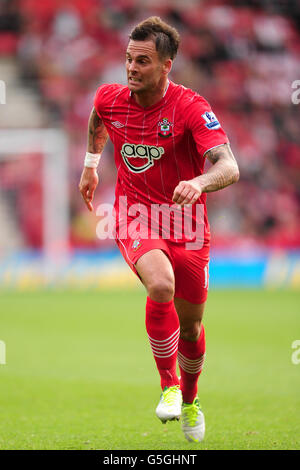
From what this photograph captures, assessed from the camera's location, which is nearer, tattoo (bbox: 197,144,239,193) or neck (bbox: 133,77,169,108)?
tattoo (bbox: 197,144,239,193)

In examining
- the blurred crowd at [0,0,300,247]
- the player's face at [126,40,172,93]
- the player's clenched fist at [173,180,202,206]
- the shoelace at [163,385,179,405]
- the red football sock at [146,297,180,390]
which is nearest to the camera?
the player's clenched fist at [173,180,202,206]

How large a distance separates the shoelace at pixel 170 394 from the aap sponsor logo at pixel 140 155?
1.37 meters

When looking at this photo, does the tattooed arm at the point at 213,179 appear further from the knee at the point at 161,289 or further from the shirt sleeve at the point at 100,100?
the shirt sleeve at the point at 100,100

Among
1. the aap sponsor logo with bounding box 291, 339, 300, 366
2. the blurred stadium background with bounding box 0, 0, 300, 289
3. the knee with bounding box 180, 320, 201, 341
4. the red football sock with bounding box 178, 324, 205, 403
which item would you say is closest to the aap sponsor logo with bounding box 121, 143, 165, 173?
the knee with bounding box 180, 320, 201, 341

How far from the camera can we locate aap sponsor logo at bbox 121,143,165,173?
15.5 feet

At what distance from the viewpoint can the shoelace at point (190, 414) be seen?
498 centimetres

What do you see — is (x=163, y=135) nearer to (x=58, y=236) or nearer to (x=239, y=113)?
(x=58, y=236)

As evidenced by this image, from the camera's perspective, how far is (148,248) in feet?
15.0

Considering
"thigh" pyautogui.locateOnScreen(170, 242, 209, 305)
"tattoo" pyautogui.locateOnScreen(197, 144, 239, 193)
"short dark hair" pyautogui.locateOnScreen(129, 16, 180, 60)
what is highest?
"short dark hair" pyautogui.locateOnScreen(129, 16, 180, 60)

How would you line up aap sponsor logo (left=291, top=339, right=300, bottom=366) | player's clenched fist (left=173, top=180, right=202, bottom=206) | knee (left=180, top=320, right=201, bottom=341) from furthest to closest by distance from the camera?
aap sponsor logo (left=291, top=339, right=300, bottom=366) < knee (left=180, top=320, right=201, bottom=341) < player's clenched fist (left=173, top=180, right=202, bottom=206)

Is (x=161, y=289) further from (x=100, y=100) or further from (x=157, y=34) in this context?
(x=157, y=34)

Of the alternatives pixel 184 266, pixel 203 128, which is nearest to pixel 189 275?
pixel 184 266

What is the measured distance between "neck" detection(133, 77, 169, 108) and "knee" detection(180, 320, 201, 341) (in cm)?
145

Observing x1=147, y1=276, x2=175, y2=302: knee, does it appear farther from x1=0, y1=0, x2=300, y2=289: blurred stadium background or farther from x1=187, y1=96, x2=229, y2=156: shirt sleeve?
x1=0, y1=0, x2=300, y2=289: blurred stadium background
